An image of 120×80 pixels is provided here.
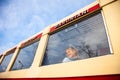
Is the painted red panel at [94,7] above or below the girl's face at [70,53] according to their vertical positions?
above

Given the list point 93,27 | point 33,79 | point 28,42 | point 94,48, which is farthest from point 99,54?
point 28,42

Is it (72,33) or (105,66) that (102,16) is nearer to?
(72,33)

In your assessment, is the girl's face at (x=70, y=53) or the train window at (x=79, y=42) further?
the girl's face at (x=70, y=53)

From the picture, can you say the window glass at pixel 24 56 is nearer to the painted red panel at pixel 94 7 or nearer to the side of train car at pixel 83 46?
the side of train car at pixel 83 46

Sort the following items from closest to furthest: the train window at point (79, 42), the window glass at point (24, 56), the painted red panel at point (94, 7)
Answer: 1. the train window at point (79, 42)
2. the painted red panel at point (94, 7)
3. the window glass at point (24, 56)

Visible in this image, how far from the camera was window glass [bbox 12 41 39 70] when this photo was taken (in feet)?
10.9

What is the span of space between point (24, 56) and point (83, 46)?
6.54 feet

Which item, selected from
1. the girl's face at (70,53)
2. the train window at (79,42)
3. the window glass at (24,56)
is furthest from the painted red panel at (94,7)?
the window glass at (24,56)

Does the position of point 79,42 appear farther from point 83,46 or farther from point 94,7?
point 94,7

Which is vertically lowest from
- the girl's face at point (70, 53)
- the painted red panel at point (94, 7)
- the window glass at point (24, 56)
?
the girl's face at point (70, 53)

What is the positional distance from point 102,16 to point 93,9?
260 millimetres

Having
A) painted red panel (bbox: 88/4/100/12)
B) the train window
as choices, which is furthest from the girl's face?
painted red panel (bbox: 88/4/100/12)

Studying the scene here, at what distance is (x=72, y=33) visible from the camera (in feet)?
8.37

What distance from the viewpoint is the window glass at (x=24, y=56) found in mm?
3313
